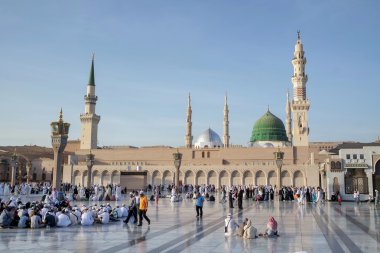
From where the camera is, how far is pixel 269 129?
58562 millimetres

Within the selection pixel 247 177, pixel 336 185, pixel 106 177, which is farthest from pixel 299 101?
pixel 336 185

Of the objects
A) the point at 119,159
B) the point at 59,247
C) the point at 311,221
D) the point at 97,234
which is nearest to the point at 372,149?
the point at 311,221

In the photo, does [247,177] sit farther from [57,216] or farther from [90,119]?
[57,216]

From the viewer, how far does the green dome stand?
5815 centimetres

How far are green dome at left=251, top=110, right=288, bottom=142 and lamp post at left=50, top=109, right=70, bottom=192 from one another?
40.5 m

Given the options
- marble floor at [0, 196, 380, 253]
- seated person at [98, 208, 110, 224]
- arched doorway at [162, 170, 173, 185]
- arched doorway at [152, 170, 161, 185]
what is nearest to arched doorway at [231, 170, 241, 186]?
arched doorway at [162, 170, 173, 185]

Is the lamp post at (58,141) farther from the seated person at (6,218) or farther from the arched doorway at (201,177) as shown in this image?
Result: the arched doorway at (201,177)

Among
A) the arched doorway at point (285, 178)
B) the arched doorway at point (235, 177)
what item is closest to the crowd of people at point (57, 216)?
the arched doorway at point (285, 178)

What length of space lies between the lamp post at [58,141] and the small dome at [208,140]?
134ft

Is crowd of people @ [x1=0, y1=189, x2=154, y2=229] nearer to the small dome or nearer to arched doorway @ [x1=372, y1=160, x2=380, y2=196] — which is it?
arched doorway @ [x1=372, y1=160, x2=380, y2=196]

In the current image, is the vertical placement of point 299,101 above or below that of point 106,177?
above

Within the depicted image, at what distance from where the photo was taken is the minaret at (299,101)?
1988 inches

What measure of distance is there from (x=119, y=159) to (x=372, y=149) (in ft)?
127

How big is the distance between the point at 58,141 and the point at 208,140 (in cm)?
4223
